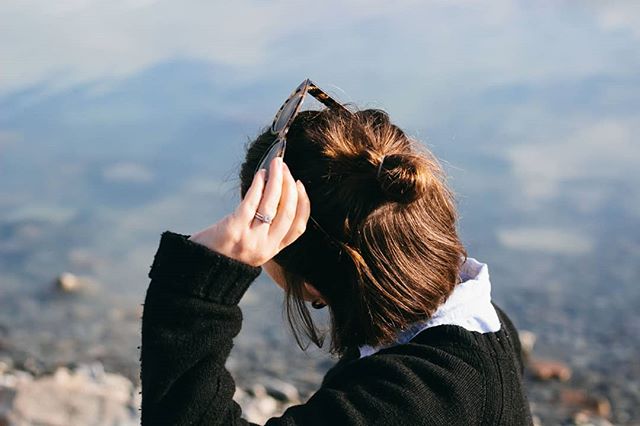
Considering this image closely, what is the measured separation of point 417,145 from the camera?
203 cm

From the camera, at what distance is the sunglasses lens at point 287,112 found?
6.17 feet

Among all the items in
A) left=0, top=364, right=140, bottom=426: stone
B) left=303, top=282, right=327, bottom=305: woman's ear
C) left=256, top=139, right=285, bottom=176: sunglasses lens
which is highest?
left=256, top=139, right=285, bottom=176: sunglasses lens

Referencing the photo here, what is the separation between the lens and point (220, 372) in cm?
172

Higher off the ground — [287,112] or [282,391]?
[287,112]

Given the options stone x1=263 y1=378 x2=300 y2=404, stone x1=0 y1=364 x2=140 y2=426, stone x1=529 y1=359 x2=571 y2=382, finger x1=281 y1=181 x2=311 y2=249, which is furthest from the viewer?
stone x1=529 y1=359 x2=571 y2=382

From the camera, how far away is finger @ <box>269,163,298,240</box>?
1.75 metres

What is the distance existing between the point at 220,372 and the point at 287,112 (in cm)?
53

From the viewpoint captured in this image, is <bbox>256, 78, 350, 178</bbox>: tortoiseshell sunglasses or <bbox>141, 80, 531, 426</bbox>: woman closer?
<bbox>141, 80, 531, 426</bbox>: woman

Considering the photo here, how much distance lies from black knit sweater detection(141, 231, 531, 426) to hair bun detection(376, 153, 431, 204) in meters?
0.29

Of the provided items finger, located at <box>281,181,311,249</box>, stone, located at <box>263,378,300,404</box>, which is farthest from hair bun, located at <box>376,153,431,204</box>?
stone, located at <box>263,378,300,404</box>

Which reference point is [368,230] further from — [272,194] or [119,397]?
[119,397]

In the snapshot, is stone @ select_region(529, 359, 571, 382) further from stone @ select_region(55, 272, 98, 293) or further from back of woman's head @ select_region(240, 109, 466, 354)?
back of woman's head @ select_region(240, 109, 466, 354)

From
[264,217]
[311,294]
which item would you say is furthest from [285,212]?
[311,294]

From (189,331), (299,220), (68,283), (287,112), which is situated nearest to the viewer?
(189,331)
